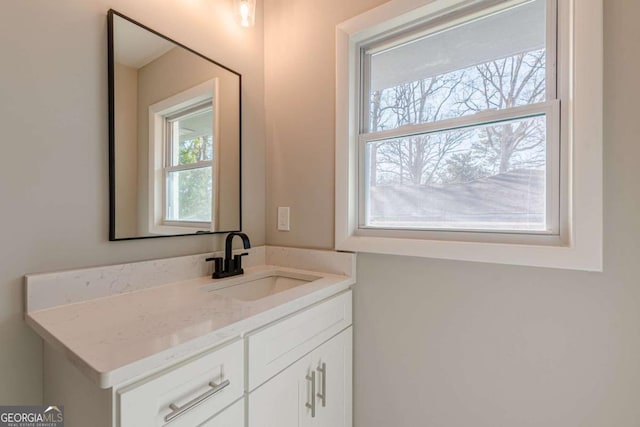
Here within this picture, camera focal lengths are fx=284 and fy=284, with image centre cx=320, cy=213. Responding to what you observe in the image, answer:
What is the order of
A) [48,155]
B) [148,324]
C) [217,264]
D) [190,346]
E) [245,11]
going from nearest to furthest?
1. [190,346]
2. [148,324]
3. [48,155]
4. [217,264]
5. [245,11]

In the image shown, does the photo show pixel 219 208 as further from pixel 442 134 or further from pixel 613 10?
pixel 613 10

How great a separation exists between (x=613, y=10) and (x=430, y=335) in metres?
1.22

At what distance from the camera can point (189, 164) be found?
1.28 metres

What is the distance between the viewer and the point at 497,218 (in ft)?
3.50

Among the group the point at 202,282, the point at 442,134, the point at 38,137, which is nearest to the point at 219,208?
the point at 202,282

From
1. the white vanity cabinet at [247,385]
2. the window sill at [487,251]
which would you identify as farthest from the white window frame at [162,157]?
the window sill at [487,251]

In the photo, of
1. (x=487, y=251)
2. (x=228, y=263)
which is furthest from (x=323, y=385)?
(x=487, y=251)

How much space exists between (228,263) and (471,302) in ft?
3.35

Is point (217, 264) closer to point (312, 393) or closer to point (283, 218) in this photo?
point (283, 218)

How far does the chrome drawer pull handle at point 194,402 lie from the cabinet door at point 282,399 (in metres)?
0.13

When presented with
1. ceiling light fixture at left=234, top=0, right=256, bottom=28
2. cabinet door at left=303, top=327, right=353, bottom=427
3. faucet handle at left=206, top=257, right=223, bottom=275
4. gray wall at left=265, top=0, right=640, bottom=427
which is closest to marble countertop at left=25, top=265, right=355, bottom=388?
faucet handle at left=206, top=257, right=223, bottom=275

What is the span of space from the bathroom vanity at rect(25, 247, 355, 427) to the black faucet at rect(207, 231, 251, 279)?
0.13 ft

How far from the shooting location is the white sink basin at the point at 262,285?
1.29 m

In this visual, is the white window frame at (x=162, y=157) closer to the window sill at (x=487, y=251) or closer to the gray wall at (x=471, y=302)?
the gray wall at (x=471, y=302)
